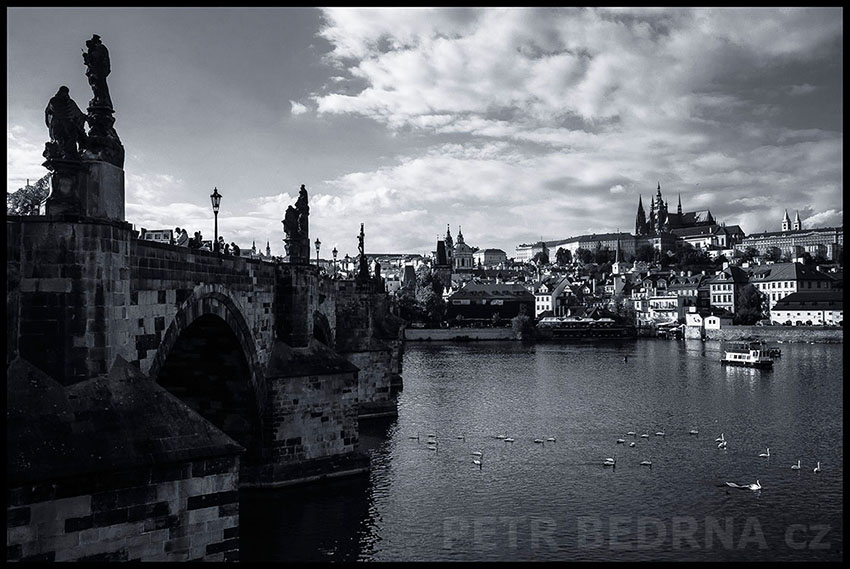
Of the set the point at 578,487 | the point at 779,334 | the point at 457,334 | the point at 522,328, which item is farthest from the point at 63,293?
the point at 779,334

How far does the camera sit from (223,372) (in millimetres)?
22656

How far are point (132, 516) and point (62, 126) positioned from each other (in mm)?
6461

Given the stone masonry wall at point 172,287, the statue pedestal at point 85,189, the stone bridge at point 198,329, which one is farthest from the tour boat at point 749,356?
the statue pedestal at point 85,189

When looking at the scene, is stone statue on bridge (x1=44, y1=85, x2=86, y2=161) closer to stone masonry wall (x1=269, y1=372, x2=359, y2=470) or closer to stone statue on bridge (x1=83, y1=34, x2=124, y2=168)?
stone statue on bridge (x1=83, y1=34, x2=124, y2=168)

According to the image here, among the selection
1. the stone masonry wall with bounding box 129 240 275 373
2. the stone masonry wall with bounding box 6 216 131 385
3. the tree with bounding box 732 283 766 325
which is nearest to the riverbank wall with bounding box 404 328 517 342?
the tree with bounding box 732 283 766 325

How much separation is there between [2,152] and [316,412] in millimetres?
18072

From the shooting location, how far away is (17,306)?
455 inches

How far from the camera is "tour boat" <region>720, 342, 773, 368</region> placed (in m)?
70.4

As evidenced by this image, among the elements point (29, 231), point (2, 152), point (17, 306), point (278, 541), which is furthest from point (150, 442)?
point (278, 541)

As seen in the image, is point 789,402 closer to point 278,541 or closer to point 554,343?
point 278,541

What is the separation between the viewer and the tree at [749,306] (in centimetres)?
12601

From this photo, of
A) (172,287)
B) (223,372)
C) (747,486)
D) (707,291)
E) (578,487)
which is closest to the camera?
(172,287)

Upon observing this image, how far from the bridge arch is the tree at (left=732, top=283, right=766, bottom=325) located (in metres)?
118

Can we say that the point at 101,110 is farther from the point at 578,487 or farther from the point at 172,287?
the point at 578,487
